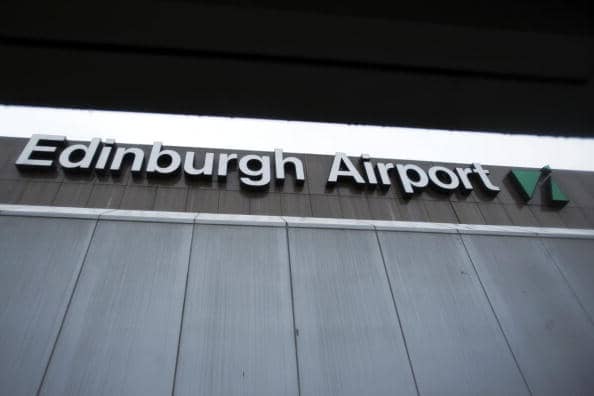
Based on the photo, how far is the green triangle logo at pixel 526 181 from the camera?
29.8 ft

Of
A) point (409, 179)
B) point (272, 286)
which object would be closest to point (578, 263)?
point (409, 179)

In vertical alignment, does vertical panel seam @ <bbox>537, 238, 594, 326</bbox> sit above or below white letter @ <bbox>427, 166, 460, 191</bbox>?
below

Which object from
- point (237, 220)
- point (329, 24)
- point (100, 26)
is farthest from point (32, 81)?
point (237, 220)

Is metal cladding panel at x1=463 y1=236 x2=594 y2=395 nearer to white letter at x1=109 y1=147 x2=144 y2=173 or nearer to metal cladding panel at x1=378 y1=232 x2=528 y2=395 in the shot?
metal cladding panel at x1=378 y1=232 x2=528 y2=395

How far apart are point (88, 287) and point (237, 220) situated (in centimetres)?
273

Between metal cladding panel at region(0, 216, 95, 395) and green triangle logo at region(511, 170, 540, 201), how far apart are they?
398 inches

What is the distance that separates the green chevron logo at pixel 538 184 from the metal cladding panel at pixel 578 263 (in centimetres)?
157

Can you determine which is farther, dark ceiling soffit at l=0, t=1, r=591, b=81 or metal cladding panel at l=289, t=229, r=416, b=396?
metal cladding panel at l=289, t=229, r=416, b=396

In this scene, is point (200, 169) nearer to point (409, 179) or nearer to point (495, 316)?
point (409, 179)

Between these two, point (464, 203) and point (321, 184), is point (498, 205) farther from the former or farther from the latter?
point (321, 184)

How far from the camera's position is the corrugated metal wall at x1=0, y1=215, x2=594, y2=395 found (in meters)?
4.90

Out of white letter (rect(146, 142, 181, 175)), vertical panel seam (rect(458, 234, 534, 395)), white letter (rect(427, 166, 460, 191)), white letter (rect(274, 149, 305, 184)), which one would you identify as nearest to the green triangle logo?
white letter (rect(427, 166, 460, 191))

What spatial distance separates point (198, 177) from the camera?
26.5 feet

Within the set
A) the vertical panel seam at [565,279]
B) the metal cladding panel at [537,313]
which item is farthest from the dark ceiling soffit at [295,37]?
the vertical panel seam at [565,279]
